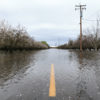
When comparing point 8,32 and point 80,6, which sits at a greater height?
point 80,6

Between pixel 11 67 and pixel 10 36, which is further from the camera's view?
pixel 10 36

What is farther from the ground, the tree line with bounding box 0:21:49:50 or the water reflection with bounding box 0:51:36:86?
the tree line with bounding box 0:21:49:50

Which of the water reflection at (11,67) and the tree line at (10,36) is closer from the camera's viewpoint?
the water reflection at (11,67)

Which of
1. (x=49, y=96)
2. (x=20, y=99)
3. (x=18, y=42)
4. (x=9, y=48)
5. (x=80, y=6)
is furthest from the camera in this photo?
(x=18, y=42)

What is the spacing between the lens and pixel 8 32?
102 feet

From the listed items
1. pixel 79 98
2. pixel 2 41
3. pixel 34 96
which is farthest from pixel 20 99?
pixel 2 41

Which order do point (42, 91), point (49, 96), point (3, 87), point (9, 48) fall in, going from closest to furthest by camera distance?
point (49, 96), point (42, 91), point (3, 87), point (9, 48)

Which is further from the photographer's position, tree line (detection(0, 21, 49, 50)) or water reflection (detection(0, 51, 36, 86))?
tree line (detection(0, 21, 49, 50))

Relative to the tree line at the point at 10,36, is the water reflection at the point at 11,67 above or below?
below

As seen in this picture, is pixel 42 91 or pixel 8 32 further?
pixel 8 32

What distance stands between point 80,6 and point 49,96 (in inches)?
960

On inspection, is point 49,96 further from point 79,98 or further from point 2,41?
point 2,41

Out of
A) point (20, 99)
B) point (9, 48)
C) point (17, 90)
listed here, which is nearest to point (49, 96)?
point (20, 99)

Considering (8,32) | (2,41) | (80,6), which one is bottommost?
(2,41)
